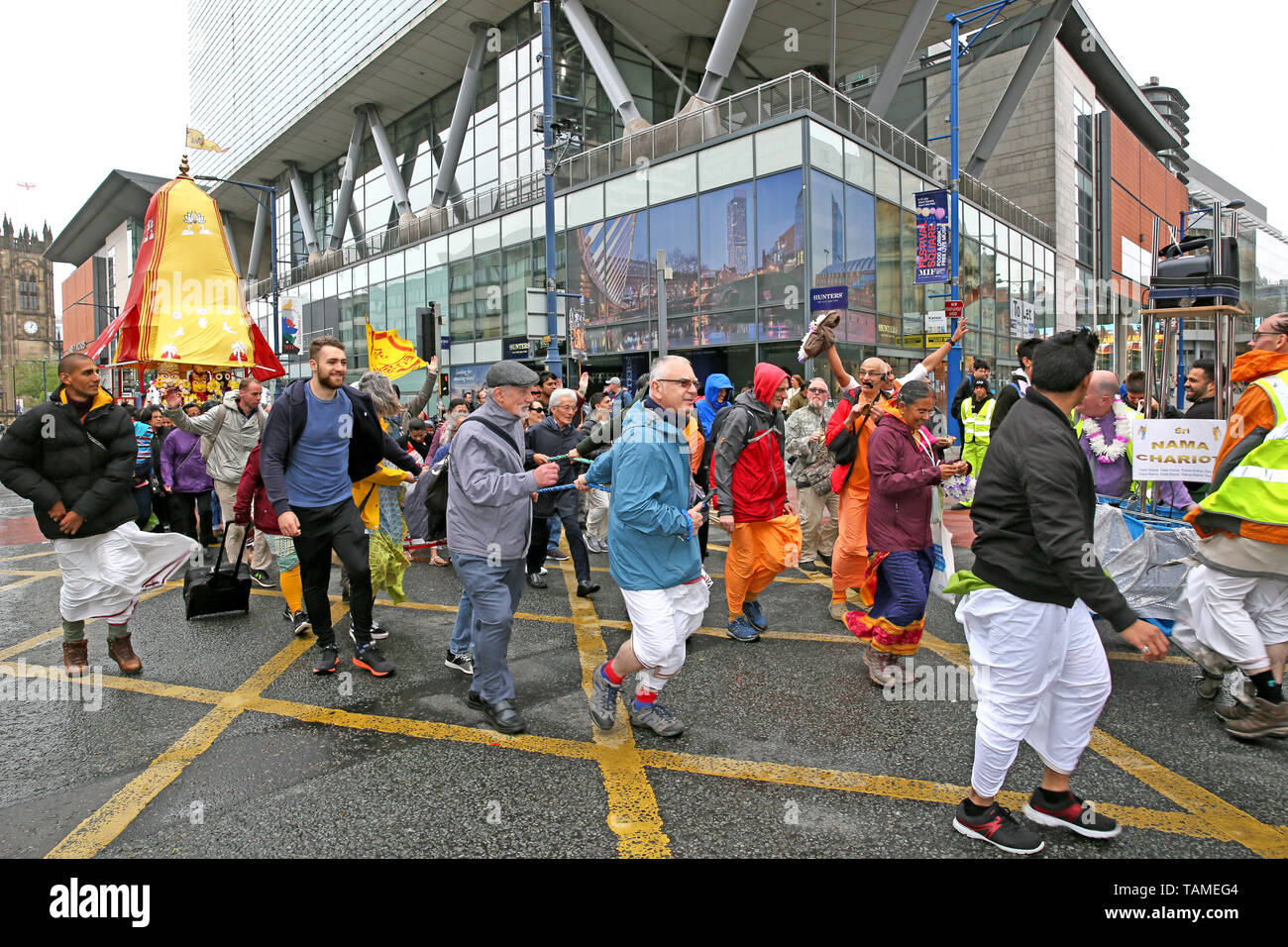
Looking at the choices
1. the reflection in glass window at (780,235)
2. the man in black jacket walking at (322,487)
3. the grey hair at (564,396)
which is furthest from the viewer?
the reflection in glass window at (780,235)

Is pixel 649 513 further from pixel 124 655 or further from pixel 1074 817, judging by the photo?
pixel 124 655

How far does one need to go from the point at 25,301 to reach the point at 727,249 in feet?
396

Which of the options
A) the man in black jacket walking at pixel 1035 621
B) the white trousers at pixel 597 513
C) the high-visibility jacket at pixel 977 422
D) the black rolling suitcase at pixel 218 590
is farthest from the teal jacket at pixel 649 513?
the high-visibility jacket at pixel 977 422

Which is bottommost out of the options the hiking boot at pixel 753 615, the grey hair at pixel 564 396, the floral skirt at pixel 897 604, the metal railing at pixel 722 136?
the hiking boot at pixel 753 615

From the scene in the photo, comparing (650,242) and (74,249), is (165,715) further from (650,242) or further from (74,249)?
(74,249)

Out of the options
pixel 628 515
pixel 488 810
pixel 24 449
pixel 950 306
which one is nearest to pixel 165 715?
pixel 24 449

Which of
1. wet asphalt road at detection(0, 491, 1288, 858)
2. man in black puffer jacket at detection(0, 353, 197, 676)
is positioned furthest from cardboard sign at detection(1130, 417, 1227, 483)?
man in black puffer jacket at detection(0, 353, 197, 676)

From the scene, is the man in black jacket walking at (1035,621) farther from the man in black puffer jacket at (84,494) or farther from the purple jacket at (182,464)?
the purple jacket at (182,464)

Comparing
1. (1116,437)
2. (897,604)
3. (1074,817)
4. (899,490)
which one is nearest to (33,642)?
(897,604)

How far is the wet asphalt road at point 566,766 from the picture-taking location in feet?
9.39

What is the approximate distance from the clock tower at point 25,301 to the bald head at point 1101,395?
12085 centimetres

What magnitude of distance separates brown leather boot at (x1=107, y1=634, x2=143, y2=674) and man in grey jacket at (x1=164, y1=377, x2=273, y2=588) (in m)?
2.17
